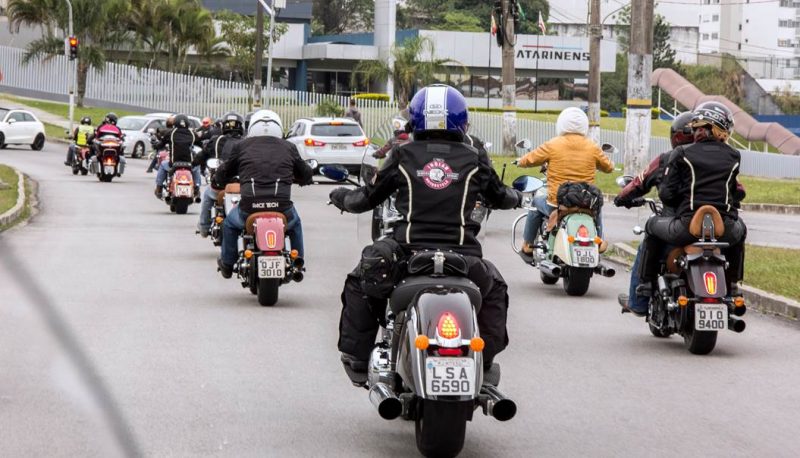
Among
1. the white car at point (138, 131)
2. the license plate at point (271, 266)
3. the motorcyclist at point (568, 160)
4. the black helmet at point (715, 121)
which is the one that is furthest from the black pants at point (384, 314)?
the white car at point (138, 131)

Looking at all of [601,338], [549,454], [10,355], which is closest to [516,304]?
[601,338]

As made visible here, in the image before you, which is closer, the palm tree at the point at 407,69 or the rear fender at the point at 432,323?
the rear fender at the point at 432,323

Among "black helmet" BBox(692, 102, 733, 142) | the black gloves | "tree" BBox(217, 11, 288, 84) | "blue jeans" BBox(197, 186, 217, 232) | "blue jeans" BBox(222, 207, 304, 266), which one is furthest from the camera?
"tree" BBox(217, 11, 288, 84)

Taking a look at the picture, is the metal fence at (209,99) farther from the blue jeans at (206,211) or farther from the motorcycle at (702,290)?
the motorcycle at (702,290)

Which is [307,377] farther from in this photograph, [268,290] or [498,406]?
[268,290]

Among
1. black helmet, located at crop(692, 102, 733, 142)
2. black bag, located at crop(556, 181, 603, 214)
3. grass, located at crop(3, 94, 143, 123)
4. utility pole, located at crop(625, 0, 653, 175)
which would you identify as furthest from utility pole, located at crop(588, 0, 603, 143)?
black helmet, located at crop(692, 102, 733, 142)

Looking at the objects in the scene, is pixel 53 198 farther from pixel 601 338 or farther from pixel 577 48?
pixel 577 48

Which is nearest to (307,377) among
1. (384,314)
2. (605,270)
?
(384,314)

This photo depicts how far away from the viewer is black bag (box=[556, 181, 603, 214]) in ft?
44.9

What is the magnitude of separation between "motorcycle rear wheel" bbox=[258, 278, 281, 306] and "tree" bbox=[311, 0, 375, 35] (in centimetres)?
9467

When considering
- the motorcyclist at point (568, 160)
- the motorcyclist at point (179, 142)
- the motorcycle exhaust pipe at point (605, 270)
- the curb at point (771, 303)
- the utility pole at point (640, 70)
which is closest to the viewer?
the curb at point (771, 303)

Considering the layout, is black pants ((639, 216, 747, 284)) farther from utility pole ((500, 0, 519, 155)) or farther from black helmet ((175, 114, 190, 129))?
utility pole ((500, 0, 519, 155))

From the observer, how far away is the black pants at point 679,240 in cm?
1026

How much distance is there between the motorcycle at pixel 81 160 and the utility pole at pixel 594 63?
12965mm
